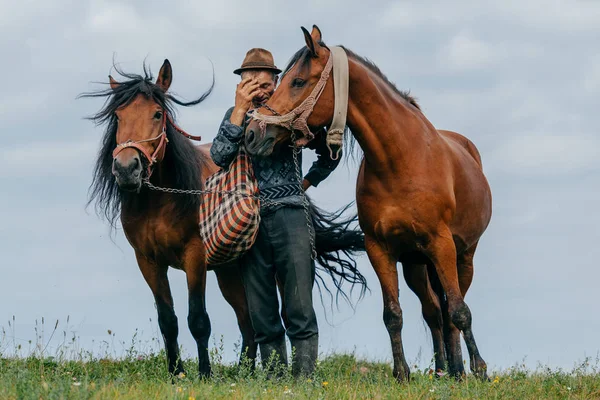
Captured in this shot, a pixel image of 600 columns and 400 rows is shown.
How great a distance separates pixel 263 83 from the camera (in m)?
6.58

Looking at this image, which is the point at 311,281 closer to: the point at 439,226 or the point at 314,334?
the point at 314,334

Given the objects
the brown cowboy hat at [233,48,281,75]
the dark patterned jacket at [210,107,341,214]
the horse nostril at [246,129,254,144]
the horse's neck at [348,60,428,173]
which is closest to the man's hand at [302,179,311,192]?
the dark patterned jacket at [210,107,341,214]

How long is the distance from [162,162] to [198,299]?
1298mm

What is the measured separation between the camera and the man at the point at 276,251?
6.12 m

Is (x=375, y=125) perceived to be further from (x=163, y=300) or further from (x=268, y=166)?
(x=163, y=300)

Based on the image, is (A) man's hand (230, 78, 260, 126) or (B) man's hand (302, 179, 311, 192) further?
(B) man's hand (302, 179, 311, 192)

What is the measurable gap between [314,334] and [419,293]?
192 centimetres

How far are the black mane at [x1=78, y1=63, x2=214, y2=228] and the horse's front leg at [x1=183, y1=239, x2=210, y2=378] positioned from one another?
40 centimetres

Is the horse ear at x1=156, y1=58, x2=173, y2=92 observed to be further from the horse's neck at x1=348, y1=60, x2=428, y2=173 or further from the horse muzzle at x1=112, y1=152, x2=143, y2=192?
the horse's neck at x1=348, y1=60, x2=428, y2=173

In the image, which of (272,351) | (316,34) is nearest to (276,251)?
(272,351)

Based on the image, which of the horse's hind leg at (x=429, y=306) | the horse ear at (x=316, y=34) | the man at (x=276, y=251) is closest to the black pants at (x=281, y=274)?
the man at (x=276, y=251)

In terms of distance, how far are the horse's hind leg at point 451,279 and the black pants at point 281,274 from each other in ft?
3.36

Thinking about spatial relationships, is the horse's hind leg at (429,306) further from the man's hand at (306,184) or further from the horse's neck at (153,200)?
the horse's neck at (153,200)

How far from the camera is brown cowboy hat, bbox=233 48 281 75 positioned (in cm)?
664
